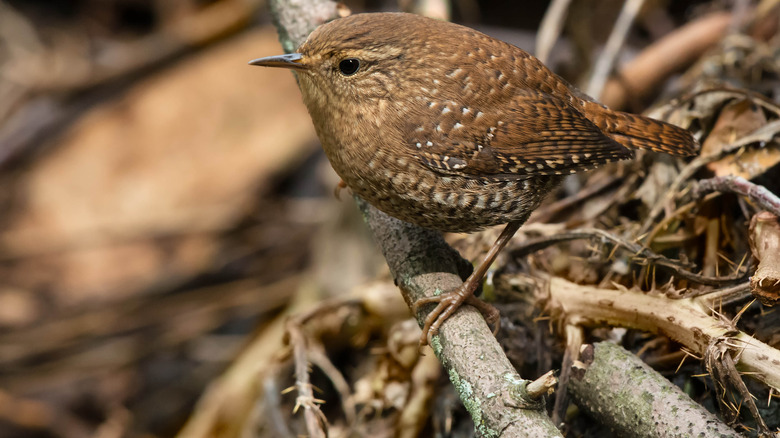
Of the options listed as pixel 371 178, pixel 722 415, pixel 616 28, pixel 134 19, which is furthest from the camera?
pixel 134 19

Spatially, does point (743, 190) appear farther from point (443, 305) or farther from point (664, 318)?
point (443, 305)

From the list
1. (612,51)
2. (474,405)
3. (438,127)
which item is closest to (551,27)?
(612,51)

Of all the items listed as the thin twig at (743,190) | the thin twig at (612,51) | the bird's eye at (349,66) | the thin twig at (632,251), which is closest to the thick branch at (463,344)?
the thin twig at (632,251)

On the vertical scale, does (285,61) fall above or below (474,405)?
above

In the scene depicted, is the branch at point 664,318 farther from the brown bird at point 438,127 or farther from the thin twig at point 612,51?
the thin twig at point 612,51

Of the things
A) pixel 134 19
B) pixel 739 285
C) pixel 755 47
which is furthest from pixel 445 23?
pixel 134 19

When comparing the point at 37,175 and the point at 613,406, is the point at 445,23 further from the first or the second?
the point at 37,175
